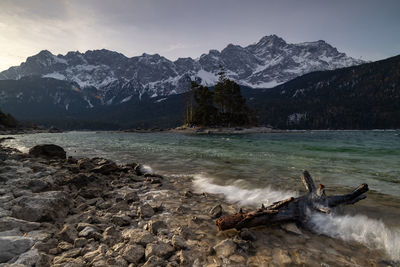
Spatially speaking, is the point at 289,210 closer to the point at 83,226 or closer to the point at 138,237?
the point at 138,237

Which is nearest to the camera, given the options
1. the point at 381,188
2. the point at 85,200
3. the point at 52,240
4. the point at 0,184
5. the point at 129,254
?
the point at 129,254

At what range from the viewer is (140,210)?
617 cm

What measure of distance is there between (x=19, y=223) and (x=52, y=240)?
122 cm

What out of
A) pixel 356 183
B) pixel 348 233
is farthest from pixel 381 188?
pixel 348 233

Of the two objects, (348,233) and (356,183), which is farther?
(356,183)

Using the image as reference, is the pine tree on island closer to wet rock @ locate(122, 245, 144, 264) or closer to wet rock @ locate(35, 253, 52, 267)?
wet rock @ locate(122, 245, 144, 264)

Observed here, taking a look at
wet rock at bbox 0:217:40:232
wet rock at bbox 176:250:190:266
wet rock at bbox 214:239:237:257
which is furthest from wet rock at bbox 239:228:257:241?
wet rock at bbox 0:217:40:232

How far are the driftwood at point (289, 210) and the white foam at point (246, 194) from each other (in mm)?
1871

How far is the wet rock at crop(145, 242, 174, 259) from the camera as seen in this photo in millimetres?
4059

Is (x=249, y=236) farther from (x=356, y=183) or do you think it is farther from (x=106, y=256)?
(x=356, y=183)

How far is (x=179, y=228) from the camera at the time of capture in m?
5.16

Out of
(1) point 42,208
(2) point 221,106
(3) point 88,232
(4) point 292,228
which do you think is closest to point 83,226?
(3) point 88,232

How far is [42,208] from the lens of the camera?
5547 mm

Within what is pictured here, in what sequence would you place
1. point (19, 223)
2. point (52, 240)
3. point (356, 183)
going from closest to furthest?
point (52, 240) → point (19, 223) → point (356, 183)
